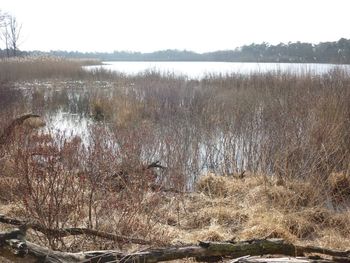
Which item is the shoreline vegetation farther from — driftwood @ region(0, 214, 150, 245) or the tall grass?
the tall grass

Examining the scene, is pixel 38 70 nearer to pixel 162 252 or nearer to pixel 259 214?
pixel 259 214

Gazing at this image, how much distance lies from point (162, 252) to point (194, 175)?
13.4ft

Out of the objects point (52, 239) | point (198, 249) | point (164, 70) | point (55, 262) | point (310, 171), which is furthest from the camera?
point (164, 70)

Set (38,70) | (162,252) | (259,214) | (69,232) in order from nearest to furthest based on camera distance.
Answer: (162,252)
(69,232)
(259,214)
(38,70)

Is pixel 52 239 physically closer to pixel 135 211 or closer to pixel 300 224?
pixel 135 211

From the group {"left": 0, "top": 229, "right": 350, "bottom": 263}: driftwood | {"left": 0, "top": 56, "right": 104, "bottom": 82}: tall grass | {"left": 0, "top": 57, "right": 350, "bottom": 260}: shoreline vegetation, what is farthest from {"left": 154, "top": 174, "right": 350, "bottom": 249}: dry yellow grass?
{"left": 0, "top": 56, "right": 104, "bottom": 82}: tall grass

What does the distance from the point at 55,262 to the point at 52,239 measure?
0.99m

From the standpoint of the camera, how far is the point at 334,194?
19.5 ft

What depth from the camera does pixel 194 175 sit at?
6.79 m

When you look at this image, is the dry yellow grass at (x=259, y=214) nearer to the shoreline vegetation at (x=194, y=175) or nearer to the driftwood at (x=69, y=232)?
the shoreline vegetation at (x=194, y=175)

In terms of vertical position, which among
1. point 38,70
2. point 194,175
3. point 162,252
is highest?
point 38,70

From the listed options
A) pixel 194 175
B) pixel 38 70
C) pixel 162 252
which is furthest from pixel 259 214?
pixel 38 70

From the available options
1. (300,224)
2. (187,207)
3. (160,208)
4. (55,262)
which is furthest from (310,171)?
(55,262)

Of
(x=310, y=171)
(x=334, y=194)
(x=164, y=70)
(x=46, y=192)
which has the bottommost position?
(x=334, y=194)
